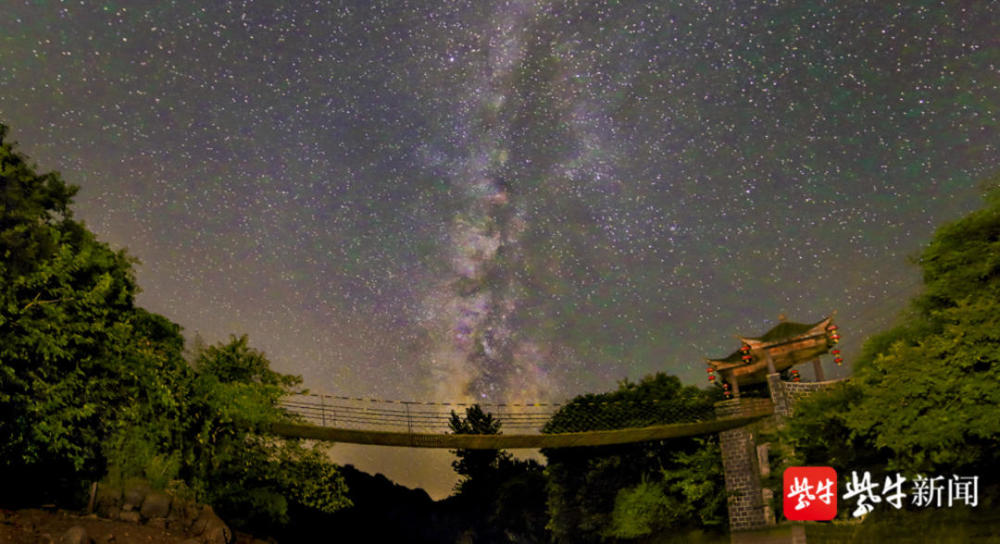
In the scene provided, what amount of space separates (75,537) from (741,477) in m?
17.3

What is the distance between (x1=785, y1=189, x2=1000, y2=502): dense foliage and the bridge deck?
4.73 metres

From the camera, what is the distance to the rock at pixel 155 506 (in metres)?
15.9

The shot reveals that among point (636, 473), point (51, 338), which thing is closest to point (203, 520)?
point (51, 338)

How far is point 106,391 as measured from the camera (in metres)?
15.4

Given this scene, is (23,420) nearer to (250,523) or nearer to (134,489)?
(134,489)

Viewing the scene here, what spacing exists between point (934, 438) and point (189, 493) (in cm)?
1643

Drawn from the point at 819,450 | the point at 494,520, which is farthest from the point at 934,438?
the point at 494,520

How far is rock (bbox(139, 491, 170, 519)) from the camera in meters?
15.9

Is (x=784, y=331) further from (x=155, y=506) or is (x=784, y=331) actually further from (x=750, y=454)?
(x=155, y=506)

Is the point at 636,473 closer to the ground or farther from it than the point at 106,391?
closer to the ground

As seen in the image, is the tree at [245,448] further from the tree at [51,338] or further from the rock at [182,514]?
the tree at [51,338]

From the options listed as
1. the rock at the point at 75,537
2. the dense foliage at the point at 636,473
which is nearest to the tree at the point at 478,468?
the dense foliage at the point at 636,473

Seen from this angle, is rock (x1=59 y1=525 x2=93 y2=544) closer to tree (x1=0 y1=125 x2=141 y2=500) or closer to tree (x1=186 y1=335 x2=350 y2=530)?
tree (x1=0 y1=125 x2=141 y2=500)

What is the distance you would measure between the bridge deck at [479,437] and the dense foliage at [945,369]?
4.73 m
